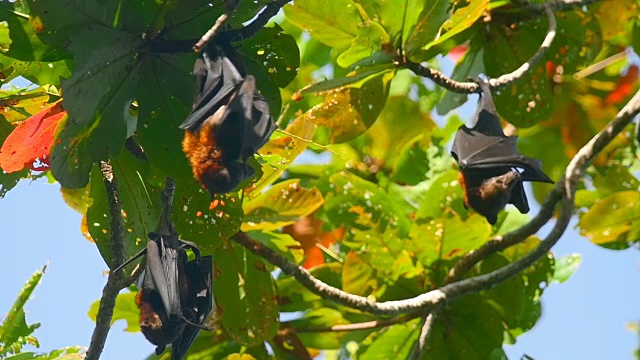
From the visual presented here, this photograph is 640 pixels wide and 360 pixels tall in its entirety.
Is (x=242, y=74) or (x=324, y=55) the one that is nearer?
(x=242, y=74)

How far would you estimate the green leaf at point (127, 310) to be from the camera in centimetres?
398

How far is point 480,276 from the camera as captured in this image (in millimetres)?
3699

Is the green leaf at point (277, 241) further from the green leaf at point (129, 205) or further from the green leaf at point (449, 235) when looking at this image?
the green leaf at point (129, 205)

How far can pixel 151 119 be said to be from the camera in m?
2.59

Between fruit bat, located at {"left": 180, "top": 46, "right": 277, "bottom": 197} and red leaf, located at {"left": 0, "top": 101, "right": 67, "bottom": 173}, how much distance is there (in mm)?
503

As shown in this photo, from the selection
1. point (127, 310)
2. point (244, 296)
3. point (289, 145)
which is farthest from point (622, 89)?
point (127, 310)

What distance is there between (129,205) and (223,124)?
82 centimetres

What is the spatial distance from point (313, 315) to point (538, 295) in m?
1.01

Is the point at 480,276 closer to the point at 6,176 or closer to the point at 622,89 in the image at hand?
the point at 6,176

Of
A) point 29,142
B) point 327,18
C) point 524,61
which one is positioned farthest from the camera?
point 524,61

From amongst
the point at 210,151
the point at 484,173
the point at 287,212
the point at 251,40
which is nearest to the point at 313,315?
the point at 287,212

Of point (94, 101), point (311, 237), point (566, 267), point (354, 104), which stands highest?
point (94, 101)

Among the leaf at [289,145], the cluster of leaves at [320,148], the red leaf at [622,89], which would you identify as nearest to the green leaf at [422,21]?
the cluster of leaves at [320,148]

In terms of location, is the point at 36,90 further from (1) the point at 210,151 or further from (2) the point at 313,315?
(2) the point at 313,315
